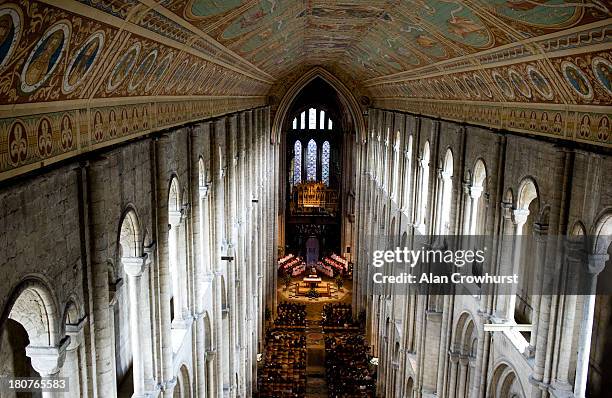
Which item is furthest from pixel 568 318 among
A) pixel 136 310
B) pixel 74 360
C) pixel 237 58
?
pixel 237 58

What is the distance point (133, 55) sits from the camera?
24.2ft

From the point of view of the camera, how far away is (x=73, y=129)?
20.7 ft

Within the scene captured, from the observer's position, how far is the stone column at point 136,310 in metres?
8.58

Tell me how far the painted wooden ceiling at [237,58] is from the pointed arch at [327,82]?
13374 mm

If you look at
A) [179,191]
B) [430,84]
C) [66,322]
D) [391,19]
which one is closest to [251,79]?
[430,84]

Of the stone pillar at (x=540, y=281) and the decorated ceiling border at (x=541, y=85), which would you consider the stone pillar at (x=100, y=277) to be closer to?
the decorated ceiling border at (x=541, y=85)

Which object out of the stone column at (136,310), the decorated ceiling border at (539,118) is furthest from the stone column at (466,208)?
the stone column at (136,310)

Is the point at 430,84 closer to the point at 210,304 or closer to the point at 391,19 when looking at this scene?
the point at 391,19

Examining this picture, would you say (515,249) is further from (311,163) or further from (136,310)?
(311,163)

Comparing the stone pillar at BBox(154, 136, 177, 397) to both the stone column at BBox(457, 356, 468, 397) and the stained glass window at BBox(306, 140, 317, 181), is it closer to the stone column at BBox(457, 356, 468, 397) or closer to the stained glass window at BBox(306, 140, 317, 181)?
the stone column at BBox(457, 356, 468, 397)

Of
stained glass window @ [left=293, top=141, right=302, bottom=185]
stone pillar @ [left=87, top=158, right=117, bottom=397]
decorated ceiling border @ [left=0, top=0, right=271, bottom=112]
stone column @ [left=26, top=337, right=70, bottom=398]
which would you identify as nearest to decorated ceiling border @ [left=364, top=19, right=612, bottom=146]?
decorated ceiling border @ [left=0, top=0, right=271, bottom=112]

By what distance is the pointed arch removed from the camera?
30328 mm

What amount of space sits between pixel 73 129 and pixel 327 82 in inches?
1004

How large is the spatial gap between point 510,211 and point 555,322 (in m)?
2.89
